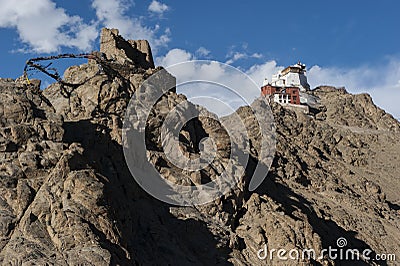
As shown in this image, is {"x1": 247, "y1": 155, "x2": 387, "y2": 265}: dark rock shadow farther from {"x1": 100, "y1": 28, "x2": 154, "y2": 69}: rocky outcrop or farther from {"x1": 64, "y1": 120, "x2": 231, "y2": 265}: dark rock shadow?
{"x1": 100, "y1": 28, "x2": 154, "y2": 69}: rocky outcrop

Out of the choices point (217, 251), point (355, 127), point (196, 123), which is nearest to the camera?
point (217, 251)

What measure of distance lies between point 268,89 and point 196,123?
207 ft

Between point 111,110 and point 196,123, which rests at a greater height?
point 196,123

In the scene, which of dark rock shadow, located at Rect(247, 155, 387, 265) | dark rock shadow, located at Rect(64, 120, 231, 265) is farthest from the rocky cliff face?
dark rock shadow, located at Rect(247, 155, 387, 265)

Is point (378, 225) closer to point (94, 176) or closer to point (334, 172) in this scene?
point (334, 172)

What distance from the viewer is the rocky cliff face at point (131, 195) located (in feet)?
66.7

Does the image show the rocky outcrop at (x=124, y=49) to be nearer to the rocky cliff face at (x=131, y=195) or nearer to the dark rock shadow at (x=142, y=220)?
the rocky cliff face at (x=131, y=195)

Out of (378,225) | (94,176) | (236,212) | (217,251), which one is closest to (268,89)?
(378,225)

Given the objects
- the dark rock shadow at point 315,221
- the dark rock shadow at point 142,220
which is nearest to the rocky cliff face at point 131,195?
the dark rock shadow at point 142,220

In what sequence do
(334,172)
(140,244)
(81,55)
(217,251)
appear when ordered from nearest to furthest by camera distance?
Answer: (140,244)
(217,251)
(81,55)
(334,172)

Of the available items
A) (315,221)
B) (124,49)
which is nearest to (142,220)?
Answer: (124,49)

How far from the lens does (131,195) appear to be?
2989cm

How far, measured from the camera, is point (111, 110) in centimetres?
3762

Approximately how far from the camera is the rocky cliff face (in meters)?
20.3
